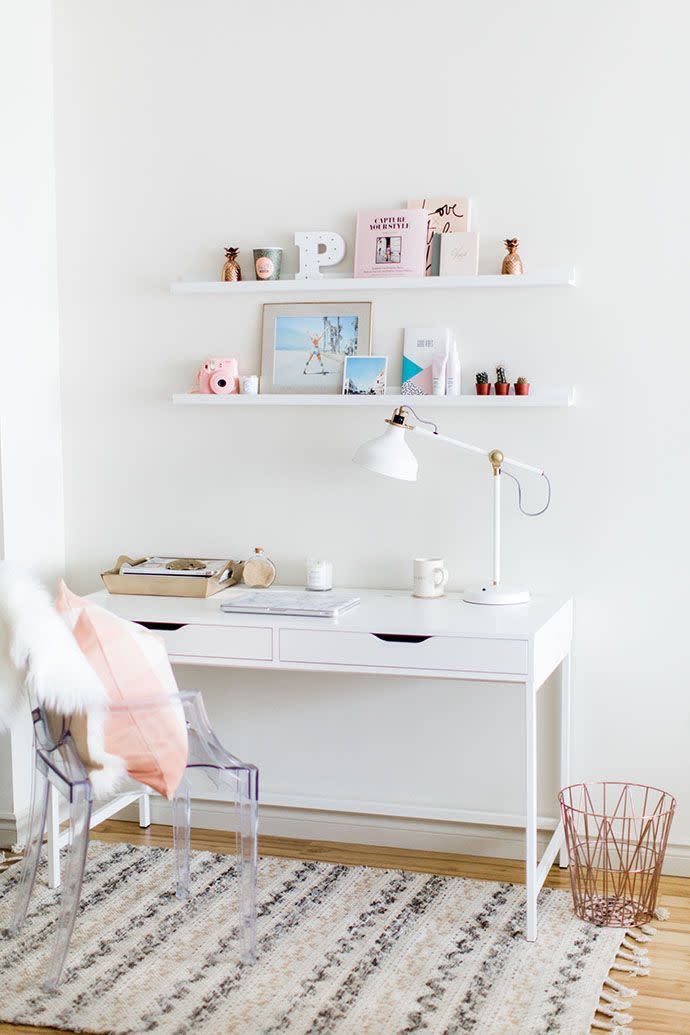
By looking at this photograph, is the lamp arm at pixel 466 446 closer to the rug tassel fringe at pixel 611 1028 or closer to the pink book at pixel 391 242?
the pink book at pixel 391 242

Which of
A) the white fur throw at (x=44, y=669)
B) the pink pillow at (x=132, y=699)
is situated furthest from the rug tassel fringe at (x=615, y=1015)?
the white fur throw at (x=44, y=669)

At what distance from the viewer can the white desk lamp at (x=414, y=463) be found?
2.94 m

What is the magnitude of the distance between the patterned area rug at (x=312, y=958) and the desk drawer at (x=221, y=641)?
0.60 m

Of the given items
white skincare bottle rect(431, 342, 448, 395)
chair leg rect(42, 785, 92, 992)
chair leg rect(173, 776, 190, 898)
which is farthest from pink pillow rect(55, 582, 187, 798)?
white skincare bottle rect(431, 342, 448, 395)

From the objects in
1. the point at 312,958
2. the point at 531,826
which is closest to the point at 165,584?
the point at 312,958

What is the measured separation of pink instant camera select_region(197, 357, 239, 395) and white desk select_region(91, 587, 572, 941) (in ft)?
1.97

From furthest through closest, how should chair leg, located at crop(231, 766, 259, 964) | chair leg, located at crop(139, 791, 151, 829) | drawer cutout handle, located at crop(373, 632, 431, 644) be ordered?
chair leg, located at crop(139, 791, 151, 829) → drawer cutout handle, located at crop(373, 632, 431, 644) → chair leg, located at crop(231, 766, 259, 964)

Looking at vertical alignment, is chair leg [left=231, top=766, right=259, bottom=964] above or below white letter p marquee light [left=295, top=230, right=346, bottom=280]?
below

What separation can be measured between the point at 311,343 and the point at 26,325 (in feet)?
2.68

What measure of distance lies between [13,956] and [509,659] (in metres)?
1.28

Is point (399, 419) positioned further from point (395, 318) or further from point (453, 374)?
point (395, 318)

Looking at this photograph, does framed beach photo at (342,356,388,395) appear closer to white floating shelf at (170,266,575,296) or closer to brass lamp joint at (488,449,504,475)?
white floating shelf at (170,266,575,296)

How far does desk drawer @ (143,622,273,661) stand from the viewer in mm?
2859

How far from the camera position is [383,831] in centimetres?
329
